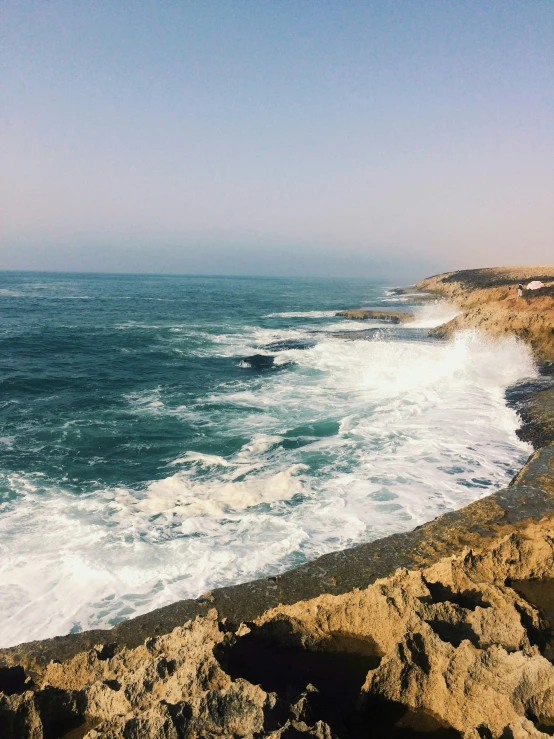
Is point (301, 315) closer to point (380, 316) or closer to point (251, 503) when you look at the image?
point (380, 316)

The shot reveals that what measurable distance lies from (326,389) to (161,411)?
748 cm

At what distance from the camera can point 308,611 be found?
523cm

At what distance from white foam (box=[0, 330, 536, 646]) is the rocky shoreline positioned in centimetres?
150

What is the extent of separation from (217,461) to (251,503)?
2877mm

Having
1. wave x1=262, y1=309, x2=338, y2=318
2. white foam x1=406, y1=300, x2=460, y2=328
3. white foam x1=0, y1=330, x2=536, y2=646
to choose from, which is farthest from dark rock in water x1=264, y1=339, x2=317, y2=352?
wave x1=262, y1=309, x2=338, y2=318

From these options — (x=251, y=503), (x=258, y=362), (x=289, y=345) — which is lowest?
(x=251, y=503)

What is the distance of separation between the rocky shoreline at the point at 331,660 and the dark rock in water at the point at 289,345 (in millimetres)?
23281

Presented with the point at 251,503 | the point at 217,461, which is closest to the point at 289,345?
the point at 217,461

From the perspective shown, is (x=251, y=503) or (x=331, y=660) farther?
(x=251, y=503)

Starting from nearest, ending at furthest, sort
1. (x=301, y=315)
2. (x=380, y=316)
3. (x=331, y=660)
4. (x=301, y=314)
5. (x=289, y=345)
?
(x=331, y=660) → (x=289, y=345) → (x=380, y=316) → (x=301, y=315) → (x=301, y=314)

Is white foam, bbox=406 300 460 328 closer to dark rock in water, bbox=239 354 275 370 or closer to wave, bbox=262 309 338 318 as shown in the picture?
wave, bbox=262 309 338 318

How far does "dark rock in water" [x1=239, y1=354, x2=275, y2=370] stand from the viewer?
2550cm

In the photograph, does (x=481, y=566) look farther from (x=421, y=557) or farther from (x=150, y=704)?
(x=150, y=704)

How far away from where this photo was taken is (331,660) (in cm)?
475
